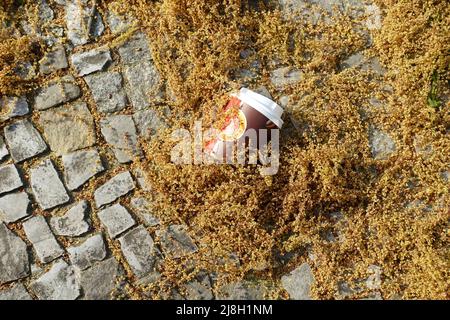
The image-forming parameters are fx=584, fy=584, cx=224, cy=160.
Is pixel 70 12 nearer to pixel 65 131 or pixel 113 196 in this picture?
pixel 65 131

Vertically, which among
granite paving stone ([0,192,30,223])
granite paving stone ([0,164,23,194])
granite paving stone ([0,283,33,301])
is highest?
granite paving stone ([0,164,23,194])

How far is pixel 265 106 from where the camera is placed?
14.0ft

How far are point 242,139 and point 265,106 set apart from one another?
294mm

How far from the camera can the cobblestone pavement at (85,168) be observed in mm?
→ 4234

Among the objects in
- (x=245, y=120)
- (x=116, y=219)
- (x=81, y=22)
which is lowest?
(x=116, y=219)

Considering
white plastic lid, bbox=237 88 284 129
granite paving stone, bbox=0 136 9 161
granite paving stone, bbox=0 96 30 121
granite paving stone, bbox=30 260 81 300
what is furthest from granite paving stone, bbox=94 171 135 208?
white plastic lid, bbox=237 88 284 129

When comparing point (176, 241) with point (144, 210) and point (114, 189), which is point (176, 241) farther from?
point (114, 189)

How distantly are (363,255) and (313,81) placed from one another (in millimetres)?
1456

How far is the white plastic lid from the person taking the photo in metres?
4.25

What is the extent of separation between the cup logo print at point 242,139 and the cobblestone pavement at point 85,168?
44 cm

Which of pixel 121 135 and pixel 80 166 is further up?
pixel 121 135

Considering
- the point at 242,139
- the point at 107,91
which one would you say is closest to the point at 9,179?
the point at 107,91

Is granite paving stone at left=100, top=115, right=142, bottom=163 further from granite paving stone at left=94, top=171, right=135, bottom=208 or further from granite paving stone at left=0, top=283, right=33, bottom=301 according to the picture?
granite paving stone at left=0, top=283, right=33, bottom=301

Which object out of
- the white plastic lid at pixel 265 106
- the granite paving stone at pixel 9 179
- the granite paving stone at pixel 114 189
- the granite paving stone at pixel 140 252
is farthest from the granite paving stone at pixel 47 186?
the white plastic lid at pixel 265 106
